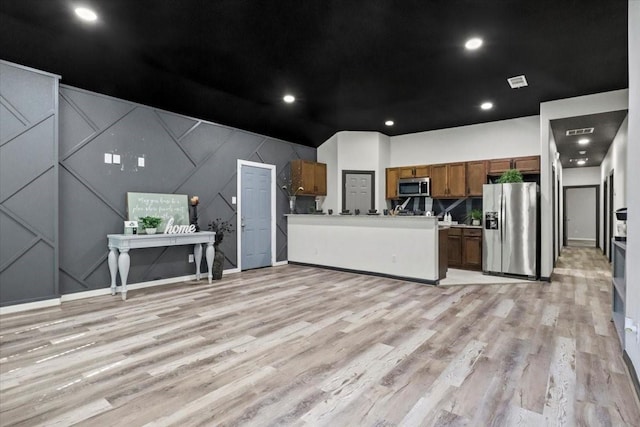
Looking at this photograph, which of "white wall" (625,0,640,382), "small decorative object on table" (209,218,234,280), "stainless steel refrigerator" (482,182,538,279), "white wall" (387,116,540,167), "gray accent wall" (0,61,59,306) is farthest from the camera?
"white wall" (387,116,540,167)

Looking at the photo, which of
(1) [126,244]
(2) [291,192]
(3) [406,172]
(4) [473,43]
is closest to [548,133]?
(3) [406,172]

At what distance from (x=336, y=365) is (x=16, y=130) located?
407cm

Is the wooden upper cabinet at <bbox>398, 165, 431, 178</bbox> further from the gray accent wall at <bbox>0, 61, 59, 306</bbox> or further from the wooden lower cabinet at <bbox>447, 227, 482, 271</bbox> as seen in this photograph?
the gray accent wall at <bbox>0, 61, 59, 306</bbox>

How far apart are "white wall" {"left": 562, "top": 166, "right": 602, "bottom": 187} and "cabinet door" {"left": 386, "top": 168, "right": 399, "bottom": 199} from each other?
280 inches

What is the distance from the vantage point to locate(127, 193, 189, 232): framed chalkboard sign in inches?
181

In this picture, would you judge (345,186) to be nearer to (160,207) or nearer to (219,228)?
(219,228)

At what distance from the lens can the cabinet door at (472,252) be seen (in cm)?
593

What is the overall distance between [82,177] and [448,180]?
6.02 m

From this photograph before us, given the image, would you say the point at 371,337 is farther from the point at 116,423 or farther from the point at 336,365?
the point at 116,423

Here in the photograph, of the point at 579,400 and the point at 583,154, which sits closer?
the point at 579,400

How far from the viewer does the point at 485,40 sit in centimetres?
336

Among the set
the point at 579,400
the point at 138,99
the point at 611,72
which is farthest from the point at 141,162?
the point at 611,72

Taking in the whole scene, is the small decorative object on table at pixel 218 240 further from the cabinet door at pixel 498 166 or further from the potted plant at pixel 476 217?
the cabinet door at pixel 498 166

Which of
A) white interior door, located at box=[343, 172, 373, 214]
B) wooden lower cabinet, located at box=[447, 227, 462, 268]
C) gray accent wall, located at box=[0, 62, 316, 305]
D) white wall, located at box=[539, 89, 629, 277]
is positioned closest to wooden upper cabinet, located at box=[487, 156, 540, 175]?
white wall, located at box=[539, 89, 629, 277]
